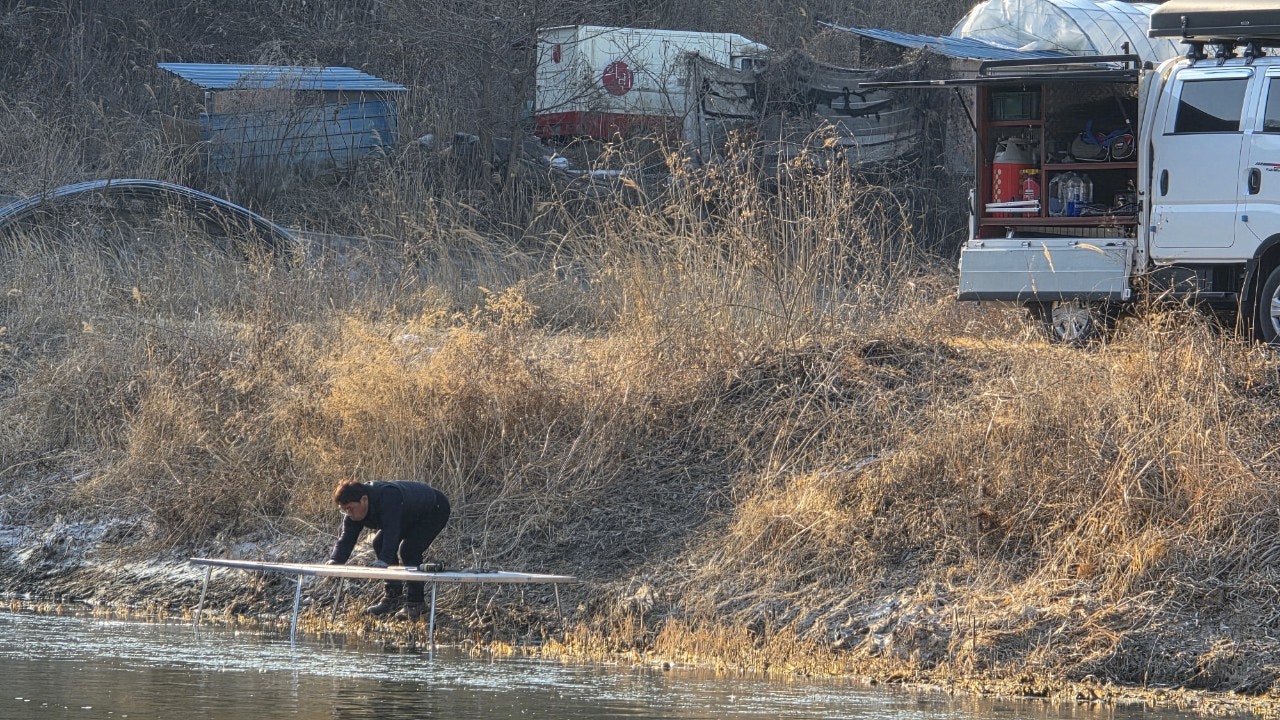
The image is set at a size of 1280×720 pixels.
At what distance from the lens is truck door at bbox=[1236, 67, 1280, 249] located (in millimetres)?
11891

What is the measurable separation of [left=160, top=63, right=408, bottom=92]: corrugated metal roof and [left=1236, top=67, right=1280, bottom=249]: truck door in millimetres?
12591

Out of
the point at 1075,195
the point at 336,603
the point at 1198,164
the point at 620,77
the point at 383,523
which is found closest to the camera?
the point at 383,523

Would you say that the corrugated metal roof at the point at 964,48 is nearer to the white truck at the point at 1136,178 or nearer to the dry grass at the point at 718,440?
the white truck at the point at 1136,178

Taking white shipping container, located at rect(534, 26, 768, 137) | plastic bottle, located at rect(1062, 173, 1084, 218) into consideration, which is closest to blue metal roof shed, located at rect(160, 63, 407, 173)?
white shipping container, located at rect(534, 26, 768, 137)

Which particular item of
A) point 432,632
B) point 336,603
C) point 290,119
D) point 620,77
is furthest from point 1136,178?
point 290,119

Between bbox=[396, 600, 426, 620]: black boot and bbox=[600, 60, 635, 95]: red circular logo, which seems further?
bbox=[600, 60, 635, 95]: red circular logo

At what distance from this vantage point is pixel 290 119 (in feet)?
71.6

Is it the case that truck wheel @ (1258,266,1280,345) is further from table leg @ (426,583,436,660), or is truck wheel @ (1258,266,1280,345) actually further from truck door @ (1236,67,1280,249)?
table leg @ (426,583,436,660)

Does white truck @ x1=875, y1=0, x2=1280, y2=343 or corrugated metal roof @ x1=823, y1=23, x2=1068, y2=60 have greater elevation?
corrugated metal roof @ x1=823, y1=23, x2=1068, y2=60

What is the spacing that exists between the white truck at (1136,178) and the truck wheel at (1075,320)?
2 centimetres

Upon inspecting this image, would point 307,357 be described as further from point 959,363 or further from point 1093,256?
point 1093,256

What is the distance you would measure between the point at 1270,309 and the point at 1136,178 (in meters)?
1.69

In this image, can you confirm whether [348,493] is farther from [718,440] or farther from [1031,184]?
[1031,184]

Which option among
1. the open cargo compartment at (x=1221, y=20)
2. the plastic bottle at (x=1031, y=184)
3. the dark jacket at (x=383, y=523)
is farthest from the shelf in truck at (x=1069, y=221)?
the dark jacket at (x=383, y=523)
